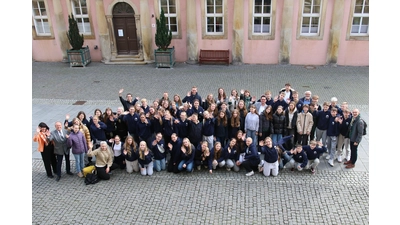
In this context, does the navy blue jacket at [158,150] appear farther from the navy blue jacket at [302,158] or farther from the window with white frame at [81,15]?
the window with white frame at [81,15]

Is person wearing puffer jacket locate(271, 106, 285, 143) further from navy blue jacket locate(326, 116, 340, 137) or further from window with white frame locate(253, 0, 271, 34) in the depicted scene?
window with white frame locate(253, 0, 271, 34)

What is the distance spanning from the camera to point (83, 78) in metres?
16.5

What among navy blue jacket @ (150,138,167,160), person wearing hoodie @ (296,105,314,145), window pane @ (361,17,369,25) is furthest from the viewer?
window pane @ (361,17,369,25)

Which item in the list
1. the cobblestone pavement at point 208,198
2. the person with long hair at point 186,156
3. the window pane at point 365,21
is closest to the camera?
the cobblestone pavement at point 208,198

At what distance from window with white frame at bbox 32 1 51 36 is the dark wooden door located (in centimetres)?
414

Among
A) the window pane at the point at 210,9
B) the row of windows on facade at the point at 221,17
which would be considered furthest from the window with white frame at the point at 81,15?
the window pane at the point at 210,9

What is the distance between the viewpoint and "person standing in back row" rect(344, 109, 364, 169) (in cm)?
770

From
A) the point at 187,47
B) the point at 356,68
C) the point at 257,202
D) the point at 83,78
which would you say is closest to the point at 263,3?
the point at 187,47

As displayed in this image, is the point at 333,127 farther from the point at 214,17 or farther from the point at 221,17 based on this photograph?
the point at 214,17

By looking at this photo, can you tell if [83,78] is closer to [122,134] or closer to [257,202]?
[122,134]

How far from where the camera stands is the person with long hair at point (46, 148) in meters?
7.54

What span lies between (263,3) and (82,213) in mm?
14042

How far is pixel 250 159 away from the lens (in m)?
7.93

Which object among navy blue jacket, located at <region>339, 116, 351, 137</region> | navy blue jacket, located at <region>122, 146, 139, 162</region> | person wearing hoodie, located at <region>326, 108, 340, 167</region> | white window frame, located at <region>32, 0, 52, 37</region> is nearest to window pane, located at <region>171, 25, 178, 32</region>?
white window frame, located at <region>32, 0, 52, 37</region>
